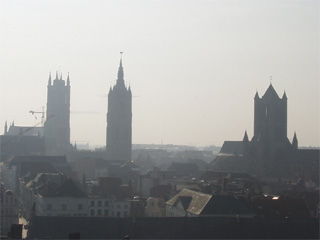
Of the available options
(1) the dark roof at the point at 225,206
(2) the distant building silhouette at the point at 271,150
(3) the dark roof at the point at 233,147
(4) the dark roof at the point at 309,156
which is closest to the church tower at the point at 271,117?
(2) the distant building silhouette at the point at 271,150


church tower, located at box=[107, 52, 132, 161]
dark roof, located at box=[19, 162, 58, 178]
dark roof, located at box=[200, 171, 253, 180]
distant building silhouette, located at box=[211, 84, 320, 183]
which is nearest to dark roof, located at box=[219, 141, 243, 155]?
distant building silhouette, located at box=[211, 84, 320, 183]

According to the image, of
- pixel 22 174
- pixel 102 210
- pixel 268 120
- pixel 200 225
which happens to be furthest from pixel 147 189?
pixel 200 225

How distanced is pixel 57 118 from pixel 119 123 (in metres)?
35.7

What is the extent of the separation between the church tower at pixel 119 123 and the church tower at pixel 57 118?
30.7 m

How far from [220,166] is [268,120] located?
12.8 metres

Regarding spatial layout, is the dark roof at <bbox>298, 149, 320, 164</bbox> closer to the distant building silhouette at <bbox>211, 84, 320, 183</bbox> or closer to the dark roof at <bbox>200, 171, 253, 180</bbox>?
the distant building silhouette at <bbox>211, 84, 320, 183</bbox>

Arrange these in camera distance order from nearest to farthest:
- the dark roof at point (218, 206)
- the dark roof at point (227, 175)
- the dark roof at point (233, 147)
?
1. the dark roof at point (218, 206)
2. the dark roof at point (227, 175)
3. the dark roof at point (233, 147)

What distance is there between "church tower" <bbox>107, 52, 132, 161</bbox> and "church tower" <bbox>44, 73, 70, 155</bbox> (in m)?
30.7

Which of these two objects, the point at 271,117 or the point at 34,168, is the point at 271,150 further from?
the point at 34,168

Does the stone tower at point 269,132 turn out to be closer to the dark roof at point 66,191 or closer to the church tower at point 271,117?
the church tower at point 271,117

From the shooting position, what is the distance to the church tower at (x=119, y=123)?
506 ft

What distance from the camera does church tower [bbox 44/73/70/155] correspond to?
18550 cm

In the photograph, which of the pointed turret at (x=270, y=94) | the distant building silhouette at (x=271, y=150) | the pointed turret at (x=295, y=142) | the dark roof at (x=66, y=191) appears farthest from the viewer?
the pointed turret at (x=295, y=142)

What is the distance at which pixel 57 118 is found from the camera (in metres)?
187
